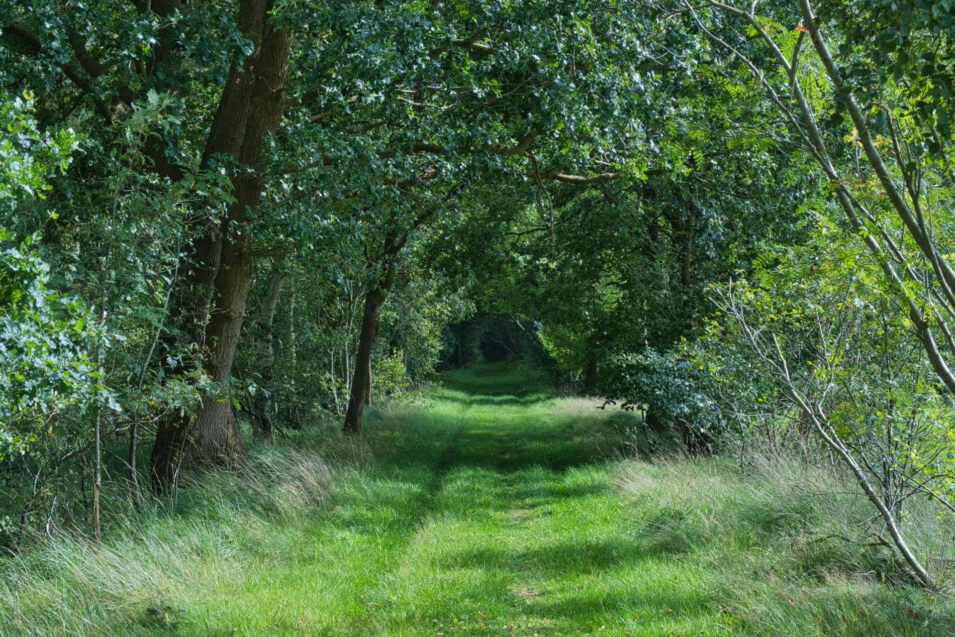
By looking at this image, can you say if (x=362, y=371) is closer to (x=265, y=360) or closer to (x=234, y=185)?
(x=265, y=360)

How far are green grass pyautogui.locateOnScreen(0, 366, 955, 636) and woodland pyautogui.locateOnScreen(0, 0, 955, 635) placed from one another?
0.05 metres

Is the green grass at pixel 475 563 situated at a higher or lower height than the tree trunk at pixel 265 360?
lower

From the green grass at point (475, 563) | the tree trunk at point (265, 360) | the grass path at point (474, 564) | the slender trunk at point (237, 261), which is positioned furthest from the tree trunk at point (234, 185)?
the tree trunk at point (265, 360)

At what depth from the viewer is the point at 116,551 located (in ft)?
22.0

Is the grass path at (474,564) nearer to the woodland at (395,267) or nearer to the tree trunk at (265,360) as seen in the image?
the woodland at (395,267)

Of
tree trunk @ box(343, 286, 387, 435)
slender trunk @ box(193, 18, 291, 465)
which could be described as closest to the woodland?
slender trunk @ box(193, 18, 291, 465)

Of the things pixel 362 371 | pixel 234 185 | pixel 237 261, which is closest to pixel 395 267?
pixel 362 371

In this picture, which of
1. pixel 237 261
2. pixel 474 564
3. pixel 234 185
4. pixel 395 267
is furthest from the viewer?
pixel 395 267

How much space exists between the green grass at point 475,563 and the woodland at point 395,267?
5 cm

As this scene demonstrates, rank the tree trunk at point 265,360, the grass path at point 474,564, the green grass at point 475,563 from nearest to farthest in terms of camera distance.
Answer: the green grass at point 475,563 < the grass path at point 474,564 < the tree trunk at point 265,360

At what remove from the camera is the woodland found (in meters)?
5.24

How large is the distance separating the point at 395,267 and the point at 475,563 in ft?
25.2

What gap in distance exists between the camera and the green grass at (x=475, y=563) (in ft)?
18.6

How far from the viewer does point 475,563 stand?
8141 millimetres
